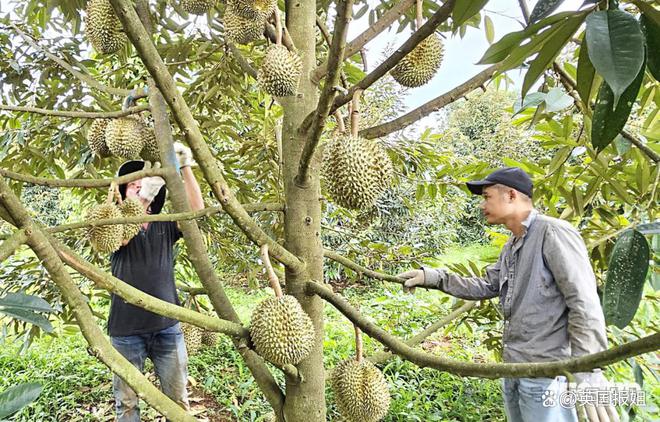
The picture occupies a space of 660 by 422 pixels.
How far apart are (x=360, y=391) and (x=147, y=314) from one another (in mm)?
980

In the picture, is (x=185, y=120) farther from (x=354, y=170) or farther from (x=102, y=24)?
(x=102, y=24)

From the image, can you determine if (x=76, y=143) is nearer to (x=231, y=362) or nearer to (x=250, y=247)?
(x=250, y=247)

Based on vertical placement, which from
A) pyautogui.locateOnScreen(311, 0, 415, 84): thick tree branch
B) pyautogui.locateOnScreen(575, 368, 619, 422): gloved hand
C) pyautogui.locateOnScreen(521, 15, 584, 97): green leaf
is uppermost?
pyautogui.locateOnScreen(311, 0, 415, 84): thick tree branch

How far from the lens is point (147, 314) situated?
68.2 inches

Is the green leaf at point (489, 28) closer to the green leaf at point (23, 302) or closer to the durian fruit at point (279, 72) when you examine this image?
the durian fruit at point (279, 72)

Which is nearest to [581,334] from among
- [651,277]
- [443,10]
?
[651,277]

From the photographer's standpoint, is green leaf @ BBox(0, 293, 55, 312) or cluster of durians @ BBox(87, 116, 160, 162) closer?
green leaf @ BBox(0, 293, 55, 312)

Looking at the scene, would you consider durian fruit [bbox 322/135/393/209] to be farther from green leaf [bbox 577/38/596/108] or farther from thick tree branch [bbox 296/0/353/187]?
green leaf [bbox 577/38/596/108]

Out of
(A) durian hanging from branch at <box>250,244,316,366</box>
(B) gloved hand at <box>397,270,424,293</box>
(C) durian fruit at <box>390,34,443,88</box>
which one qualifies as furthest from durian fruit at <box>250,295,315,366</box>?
(C) durian fruit at <box>390,34,443,88</box>

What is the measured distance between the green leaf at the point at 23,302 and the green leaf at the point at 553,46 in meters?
0.55

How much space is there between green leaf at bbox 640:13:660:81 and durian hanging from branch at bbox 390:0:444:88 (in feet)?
2.48

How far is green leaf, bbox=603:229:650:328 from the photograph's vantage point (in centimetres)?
42

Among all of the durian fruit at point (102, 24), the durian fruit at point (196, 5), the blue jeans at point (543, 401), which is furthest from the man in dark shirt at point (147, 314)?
the blue jeans at point (543, 401)

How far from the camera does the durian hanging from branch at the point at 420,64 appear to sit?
3.46 ft
